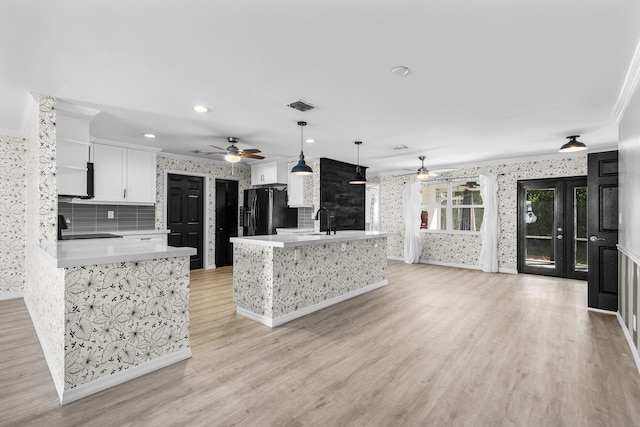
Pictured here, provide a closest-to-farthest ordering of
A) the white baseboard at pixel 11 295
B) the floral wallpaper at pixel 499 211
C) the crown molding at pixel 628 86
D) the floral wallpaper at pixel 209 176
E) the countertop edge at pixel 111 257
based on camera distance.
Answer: the countertop edge at pixel 111 257 < the crown molding at pixel 628 86 < the white baseboard at pixel 11 295 < the floral wallpaper at pixel 209 176 < the floral wallpaper at pixel 499 211

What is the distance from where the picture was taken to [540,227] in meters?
6.36

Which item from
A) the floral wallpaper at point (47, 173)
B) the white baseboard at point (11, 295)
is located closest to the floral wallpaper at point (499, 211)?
the floral wallpaper at point (47, 173)

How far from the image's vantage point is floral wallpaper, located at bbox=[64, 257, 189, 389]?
207 cm

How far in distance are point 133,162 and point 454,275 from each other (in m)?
6.31

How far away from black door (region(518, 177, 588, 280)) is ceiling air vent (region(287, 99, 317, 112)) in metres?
5.31

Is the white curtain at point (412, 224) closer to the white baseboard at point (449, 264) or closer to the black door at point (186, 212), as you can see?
the white baseboard at point (449, 264)

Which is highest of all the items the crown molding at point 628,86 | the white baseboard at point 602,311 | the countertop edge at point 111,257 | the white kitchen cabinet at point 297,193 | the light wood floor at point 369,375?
the crown molding at point 628,86

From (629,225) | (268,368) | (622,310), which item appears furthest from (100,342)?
(622,310)

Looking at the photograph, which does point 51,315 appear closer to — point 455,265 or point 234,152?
point 234,152

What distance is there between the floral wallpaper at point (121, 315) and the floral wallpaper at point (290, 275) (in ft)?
3.25

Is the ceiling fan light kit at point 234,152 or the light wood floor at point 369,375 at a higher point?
the ceiling fan light kit at point 234,152

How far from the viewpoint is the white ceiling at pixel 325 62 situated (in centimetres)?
187

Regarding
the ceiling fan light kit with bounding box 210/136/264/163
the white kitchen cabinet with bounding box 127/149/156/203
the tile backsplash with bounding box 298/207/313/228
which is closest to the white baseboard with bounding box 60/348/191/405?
the ceiling fan light kit with bounding box 210/136/264/163

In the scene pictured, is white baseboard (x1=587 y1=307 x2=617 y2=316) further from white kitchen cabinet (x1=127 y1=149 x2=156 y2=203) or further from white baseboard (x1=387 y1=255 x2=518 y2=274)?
white kitchen cabinet (x1=127 y1=149 x2=156 y2=203)
